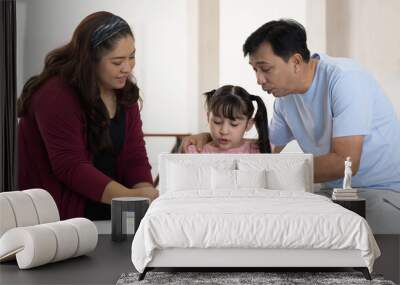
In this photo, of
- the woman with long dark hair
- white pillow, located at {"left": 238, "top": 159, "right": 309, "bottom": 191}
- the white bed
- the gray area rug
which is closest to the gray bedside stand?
the woman with long dark hair

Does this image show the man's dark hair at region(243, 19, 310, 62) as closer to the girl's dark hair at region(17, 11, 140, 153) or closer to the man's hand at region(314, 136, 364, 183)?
the man's hand at region(314, 136, 364, 183)

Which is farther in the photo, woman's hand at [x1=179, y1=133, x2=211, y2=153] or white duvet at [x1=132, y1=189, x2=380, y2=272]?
woman's hand at [x1=179, y1=133, x2=211, y2=153]

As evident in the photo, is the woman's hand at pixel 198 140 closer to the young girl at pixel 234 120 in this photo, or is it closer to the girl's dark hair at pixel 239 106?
the young girl at pixel 234 120

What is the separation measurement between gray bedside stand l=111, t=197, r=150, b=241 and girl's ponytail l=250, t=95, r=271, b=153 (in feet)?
3.81

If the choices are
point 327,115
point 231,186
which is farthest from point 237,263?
point 327,115

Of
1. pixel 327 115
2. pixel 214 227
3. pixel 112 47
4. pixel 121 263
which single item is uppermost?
pixel 112 47

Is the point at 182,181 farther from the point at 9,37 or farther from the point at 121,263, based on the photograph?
the point at 9,37

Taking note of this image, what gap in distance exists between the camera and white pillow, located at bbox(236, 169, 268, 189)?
20.2 ft

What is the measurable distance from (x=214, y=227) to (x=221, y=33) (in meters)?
2.39

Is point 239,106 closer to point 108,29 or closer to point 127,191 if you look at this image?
point 127,191

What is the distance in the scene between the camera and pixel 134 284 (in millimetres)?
4672

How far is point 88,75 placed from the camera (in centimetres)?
650

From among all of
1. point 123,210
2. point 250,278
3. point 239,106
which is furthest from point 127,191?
point 250,278

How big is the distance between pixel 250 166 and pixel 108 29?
1.80 m
